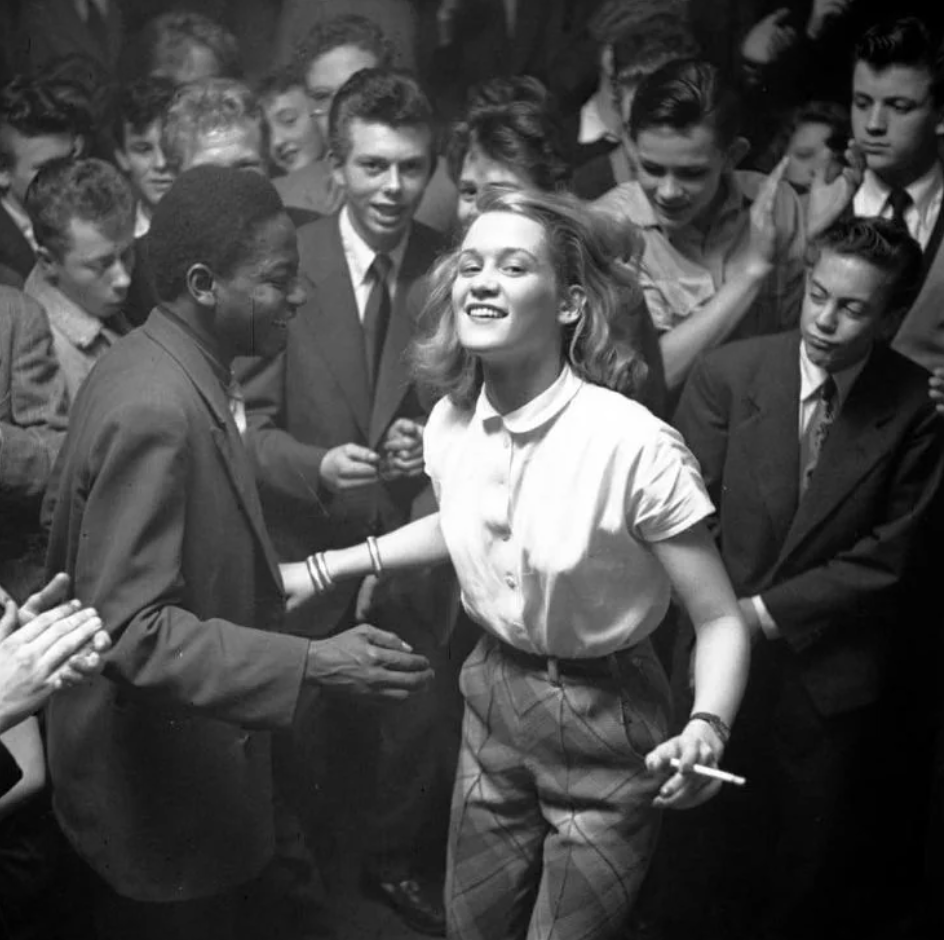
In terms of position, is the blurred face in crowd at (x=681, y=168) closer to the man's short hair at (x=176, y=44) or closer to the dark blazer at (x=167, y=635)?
the man's short hair at (x=176, y=44)

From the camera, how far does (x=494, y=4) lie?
300 centimetres

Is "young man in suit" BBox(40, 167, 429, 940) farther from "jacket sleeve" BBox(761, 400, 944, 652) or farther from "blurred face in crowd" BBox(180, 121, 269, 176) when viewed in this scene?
"jacket sleeve" BBox(761, 400, 944, 652)

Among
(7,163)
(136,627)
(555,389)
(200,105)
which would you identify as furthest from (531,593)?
(7,163)

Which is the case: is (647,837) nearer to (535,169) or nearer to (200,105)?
(535,169)

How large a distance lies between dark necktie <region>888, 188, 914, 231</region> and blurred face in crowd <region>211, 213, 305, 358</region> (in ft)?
4.14

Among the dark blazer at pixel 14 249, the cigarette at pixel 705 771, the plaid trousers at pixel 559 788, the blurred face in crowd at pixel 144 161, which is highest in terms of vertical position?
the blurred face in crowd at pixel 144 161

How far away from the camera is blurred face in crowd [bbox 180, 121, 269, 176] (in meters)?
2.97

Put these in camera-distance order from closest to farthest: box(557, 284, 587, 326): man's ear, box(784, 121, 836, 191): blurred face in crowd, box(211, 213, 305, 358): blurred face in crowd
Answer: box(557, 284, 587, 326): man's ear
box(211, 213, 305, 358): blurred face in crowd
box(784, 121, 836, 191): blurred face in crowd

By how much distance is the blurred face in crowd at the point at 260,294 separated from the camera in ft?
9.35

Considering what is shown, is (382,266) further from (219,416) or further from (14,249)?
(14,249)

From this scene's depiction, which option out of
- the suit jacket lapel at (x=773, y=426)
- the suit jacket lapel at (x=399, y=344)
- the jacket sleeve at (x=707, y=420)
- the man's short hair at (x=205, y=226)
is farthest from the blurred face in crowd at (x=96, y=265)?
the suit jacket lapel at (x=773, y=426)

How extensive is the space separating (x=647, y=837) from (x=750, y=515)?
70 centimetres

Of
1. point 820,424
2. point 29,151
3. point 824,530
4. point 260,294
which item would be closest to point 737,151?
point 820,424

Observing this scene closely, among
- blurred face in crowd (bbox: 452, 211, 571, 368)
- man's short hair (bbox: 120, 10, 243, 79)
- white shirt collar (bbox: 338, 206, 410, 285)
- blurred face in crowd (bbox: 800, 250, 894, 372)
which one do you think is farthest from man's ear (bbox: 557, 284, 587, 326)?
man's short hair (bbox: 120, 10, 243, 79)
